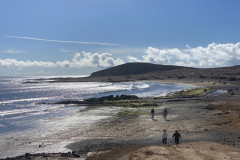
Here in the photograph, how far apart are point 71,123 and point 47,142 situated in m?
12.8

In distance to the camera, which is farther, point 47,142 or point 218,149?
point 47,142

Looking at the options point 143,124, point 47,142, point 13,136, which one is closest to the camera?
point 47,142

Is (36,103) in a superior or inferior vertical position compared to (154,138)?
inferior

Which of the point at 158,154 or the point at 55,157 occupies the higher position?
the point at 158,154

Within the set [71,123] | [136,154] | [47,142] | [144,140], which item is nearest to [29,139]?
[47,142]

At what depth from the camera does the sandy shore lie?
22.2 meters

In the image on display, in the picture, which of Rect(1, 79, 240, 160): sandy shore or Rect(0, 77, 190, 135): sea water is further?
Rect(0, 77, 190, 135): sea water

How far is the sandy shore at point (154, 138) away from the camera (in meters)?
22.2

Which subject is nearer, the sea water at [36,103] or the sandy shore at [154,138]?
the sandy shore at [154,138]

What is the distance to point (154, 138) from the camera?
1266 inches

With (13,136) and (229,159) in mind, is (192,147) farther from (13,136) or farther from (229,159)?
(13,136)

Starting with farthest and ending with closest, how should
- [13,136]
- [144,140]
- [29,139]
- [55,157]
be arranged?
[13,136], [29,139], [144,140], [55,157]

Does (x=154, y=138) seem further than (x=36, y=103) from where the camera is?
No

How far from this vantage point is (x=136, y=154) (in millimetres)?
21656
